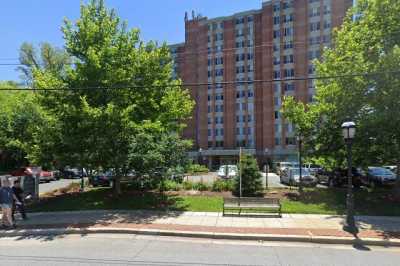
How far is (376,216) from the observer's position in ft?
50.1

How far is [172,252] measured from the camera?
9.73m

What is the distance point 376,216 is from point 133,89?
37.1 ft

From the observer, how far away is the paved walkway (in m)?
12.0

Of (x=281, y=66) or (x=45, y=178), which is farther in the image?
(x=281, y=66)

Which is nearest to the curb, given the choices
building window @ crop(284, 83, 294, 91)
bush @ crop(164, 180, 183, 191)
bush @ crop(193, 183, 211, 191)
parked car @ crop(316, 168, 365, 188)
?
bush @ crop(164, 180, 183, 191)

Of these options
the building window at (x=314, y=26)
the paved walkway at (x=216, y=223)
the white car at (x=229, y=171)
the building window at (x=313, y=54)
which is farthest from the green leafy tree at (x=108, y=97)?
the building window at (x=314, y=26)

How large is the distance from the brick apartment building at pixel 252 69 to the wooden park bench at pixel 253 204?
5809 centimetres

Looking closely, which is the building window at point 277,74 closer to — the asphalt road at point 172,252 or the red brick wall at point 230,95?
the red brick wall at point 230,95

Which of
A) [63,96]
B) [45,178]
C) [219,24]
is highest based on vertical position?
[219,24]

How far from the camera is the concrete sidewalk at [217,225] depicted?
11422mm

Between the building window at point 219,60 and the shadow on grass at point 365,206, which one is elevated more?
the building window at point 219,60

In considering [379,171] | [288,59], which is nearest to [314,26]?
[288,59]

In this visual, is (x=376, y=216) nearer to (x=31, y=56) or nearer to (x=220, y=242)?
(x=220, y=242)

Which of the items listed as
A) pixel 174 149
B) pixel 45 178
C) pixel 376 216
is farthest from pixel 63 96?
pixel 45 178
